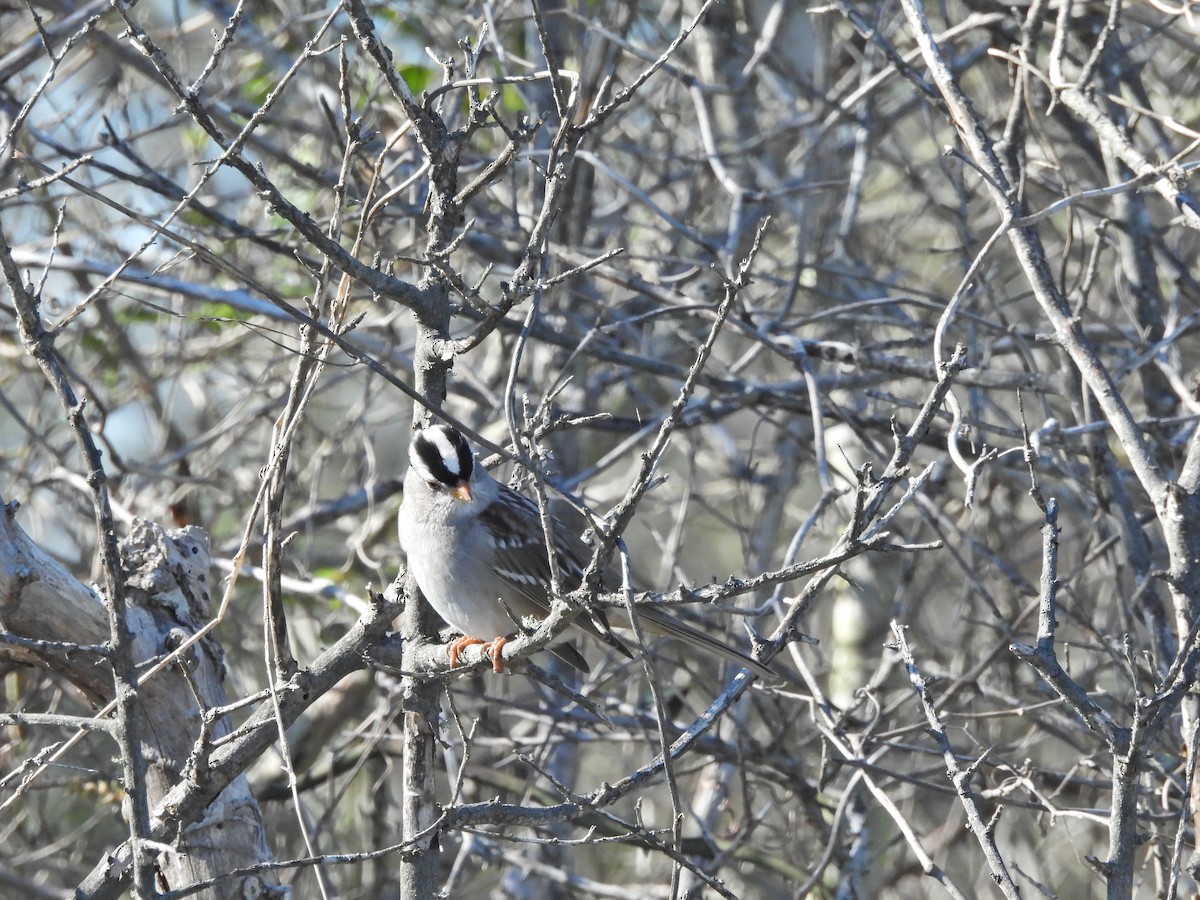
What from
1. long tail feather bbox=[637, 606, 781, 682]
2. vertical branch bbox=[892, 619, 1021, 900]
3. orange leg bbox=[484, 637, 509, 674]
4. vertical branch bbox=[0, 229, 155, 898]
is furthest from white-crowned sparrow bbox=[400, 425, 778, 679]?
vertical branch bbox=[0, 229, 155, 898]

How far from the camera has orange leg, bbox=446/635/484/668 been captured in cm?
337

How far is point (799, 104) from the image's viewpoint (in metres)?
7.64

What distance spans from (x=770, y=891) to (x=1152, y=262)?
11.3ft

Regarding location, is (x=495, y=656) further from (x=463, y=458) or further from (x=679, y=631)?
(x=463, y=458)

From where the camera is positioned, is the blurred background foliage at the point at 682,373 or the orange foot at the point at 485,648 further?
the blurred background foliage at the point at 682,373

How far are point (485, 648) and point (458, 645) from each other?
20.1 inches

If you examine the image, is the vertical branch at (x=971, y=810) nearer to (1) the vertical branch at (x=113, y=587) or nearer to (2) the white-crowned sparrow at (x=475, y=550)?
(2) the white-crowned sparrow at (x=475, y=550)

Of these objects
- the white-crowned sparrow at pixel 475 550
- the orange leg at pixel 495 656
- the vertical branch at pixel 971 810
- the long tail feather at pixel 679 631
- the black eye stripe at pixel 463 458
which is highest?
the black eye stripe at pixel 463 458

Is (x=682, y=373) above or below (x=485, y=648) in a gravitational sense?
above

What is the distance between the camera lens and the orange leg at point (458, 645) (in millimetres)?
3370

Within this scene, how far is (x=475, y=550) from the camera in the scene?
424 cm

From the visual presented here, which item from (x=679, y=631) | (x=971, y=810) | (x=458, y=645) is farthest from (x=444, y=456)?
(x=971, y=810)

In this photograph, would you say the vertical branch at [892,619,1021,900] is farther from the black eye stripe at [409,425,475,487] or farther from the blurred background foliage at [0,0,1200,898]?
the black eye stripe at [409,425,475,487]

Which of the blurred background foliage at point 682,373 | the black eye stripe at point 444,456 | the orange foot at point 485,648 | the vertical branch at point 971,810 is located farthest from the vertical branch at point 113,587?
the black eye stripe at point 444,456
